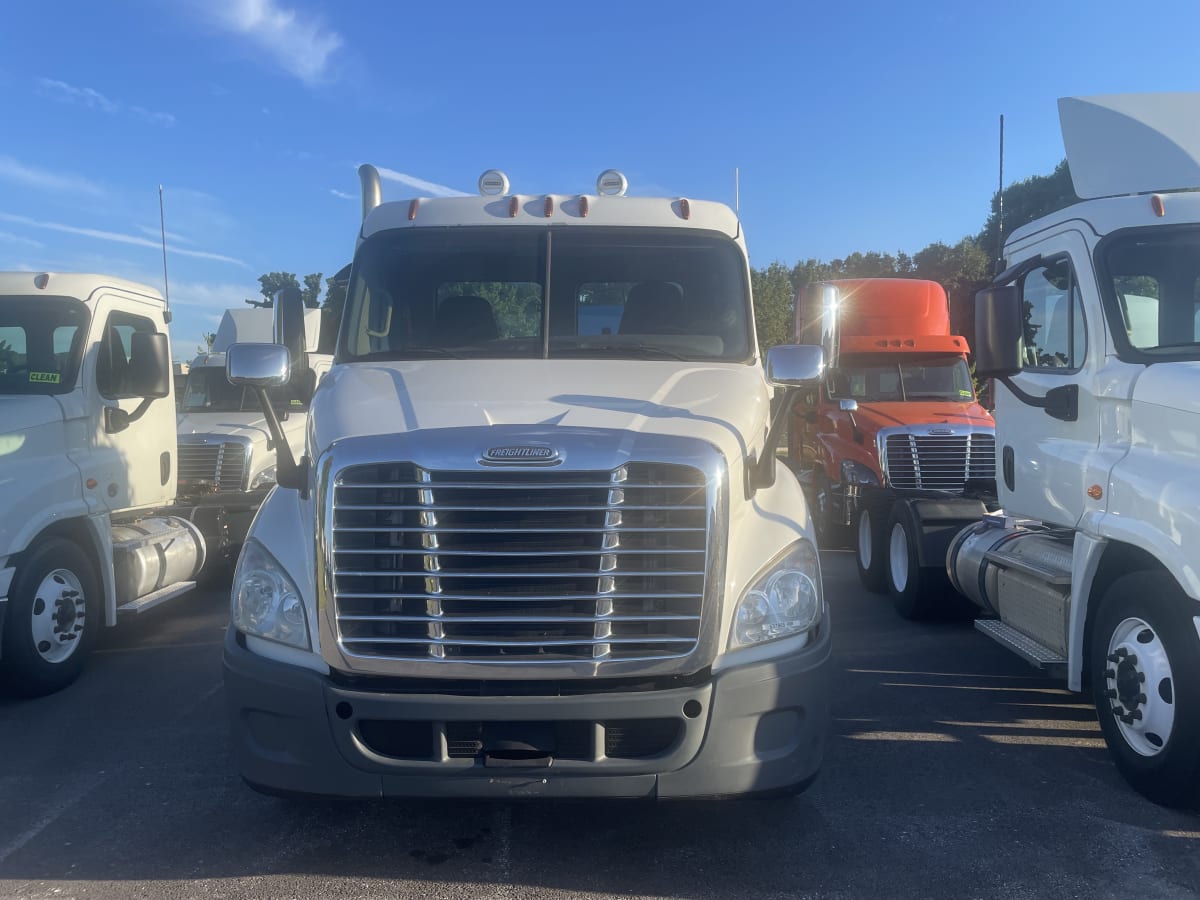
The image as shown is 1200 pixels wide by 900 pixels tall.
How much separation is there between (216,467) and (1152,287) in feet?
28.9

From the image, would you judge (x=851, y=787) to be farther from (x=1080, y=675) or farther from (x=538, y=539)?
(x=538, y=539)

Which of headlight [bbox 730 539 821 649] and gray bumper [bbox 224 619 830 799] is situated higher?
headlight [bbox 730 539 821 649]

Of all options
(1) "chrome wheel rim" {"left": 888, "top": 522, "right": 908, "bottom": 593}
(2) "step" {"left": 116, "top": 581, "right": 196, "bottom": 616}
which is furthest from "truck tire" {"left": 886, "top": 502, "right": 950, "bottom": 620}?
(2) "step" {"left": 116, "top": 581, "right": 196, "bottom": 616}

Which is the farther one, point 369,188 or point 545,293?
point 369,188

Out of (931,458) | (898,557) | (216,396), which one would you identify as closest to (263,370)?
(898,557)

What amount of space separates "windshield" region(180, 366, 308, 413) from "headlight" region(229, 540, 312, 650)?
8045 millimetres

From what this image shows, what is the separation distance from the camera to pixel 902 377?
36.2 feet

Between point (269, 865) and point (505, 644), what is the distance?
138 cm

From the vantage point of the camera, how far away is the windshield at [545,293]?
195 inches

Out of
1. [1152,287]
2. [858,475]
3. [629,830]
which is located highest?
[1152,287]

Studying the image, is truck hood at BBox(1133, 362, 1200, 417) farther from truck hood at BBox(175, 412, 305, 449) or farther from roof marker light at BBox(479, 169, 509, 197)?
truck hood at BBox(175, 412, 305, 449)

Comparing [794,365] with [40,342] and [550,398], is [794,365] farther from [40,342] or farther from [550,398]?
[40,342]

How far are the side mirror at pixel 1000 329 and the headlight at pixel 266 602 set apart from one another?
12.8ft

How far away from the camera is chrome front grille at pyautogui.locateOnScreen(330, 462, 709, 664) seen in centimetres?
344
